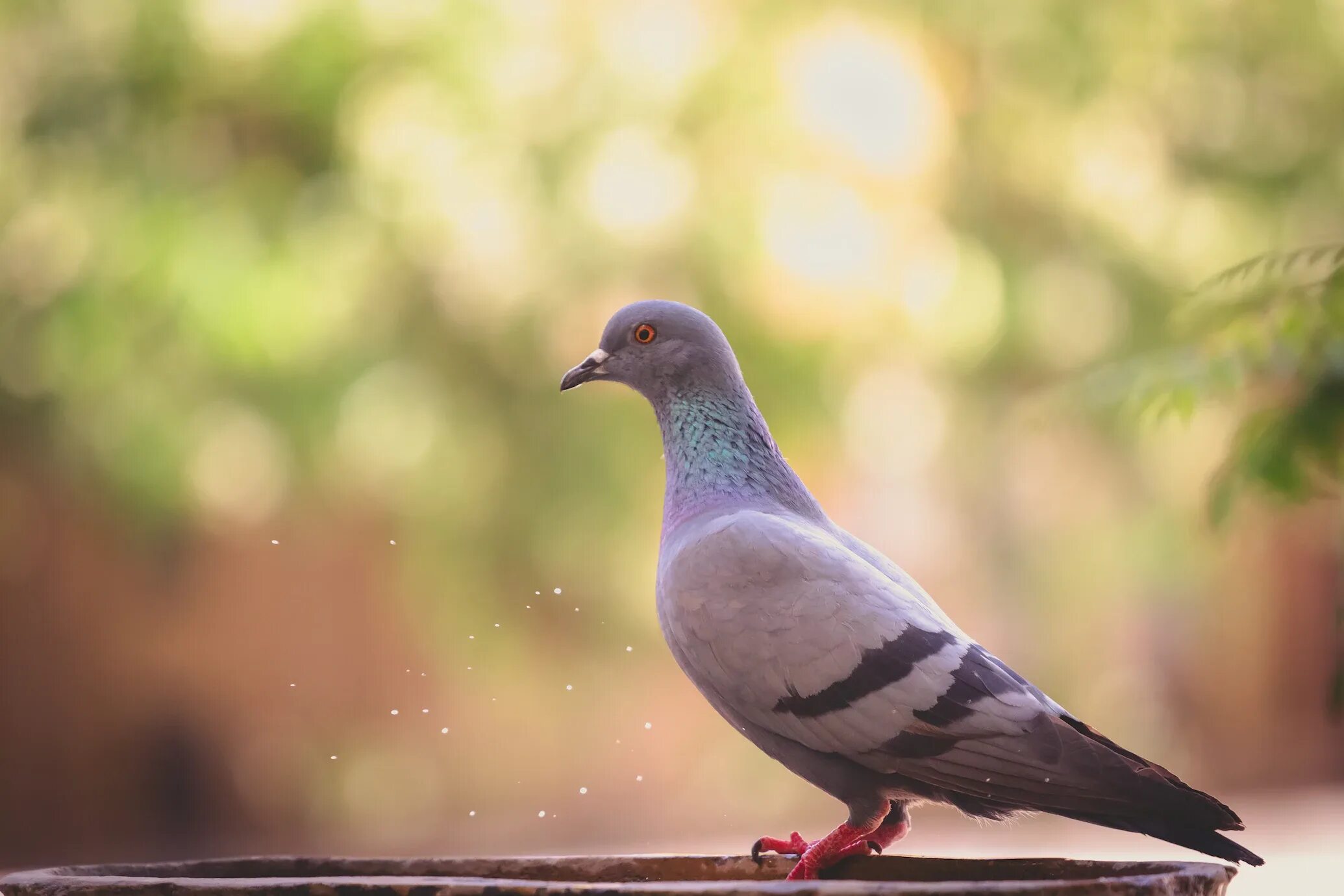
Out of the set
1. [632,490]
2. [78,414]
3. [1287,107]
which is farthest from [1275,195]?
[78,414]

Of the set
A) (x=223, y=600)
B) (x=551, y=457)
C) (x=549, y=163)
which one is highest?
(x=549, y=163)

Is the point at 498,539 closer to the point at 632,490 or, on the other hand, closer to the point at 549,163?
the point at 632,490

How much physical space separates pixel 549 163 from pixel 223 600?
11.8 feet

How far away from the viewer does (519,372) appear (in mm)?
6805

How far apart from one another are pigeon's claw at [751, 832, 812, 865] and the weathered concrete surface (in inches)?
3.2

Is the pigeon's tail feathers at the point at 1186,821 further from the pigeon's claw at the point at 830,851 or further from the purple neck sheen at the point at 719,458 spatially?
the purple neck sheen at the point at 719,458

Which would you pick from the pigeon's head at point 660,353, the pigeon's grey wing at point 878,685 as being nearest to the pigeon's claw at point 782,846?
the pigeon's grey wing at point 878,685

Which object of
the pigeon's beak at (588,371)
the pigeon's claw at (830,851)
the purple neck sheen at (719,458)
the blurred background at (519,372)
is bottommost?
the pigeon's claw at (830,851)

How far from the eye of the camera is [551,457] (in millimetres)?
6844

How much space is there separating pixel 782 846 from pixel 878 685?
1.15 feet

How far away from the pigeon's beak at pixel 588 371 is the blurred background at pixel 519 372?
3.40 m

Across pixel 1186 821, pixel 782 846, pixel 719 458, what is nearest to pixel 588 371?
pixel 719 458

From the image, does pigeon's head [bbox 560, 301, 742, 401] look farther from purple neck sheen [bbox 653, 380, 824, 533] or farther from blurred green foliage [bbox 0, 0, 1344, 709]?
blurred green foliage [bbox 0, 0, 1344, 709]

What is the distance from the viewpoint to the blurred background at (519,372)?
6043mm
